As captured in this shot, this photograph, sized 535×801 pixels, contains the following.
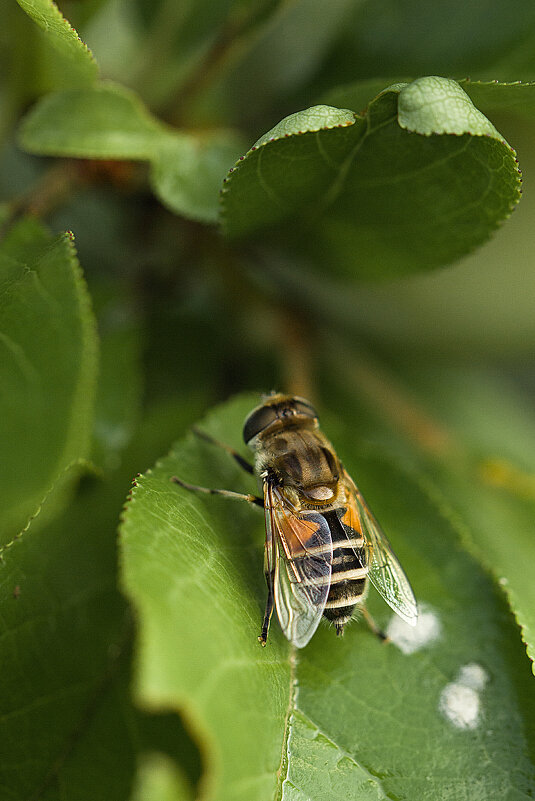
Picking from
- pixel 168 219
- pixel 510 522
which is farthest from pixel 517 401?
pixel 168 219

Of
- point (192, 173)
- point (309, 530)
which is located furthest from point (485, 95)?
point (309, 530)

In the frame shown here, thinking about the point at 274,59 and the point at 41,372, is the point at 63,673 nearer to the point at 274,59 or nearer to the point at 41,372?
the point at 41,372

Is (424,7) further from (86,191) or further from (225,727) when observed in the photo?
(225,727)

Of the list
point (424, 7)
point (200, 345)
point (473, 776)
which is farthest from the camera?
point (200, 345)

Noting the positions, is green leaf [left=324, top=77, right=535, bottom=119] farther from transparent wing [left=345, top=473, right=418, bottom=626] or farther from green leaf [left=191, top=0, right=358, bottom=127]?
transparent wing [left=345, top=473, right=418, bottom=626]

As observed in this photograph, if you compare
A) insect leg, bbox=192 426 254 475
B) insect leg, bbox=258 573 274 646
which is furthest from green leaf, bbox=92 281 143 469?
insect leg, bbox=258 573 274 646
